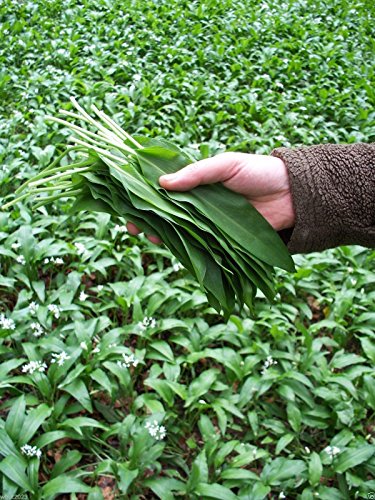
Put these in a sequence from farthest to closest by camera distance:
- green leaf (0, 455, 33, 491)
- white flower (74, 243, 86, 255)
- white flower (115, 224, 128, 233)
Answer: white flower (115, 224, 128, 233) → white flower (74, 243, 86, 255) → green leaf (0, 455, 33, 491)

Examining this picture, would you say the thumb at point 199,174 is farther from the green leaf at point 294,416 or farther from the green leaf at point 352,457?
the green leaf at point 352,457

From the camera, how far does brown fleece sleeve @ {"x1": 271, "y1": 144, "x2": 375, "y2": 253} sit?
2057mm

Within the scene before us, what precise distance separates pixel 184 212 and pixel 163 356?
1.17 meters

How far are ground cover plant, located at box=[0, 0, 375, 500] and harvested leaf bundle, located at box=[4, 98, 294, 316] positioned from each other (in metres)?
0.90

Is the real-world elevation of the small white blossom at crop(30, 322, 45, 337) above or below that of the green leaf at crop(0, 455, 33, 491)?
above

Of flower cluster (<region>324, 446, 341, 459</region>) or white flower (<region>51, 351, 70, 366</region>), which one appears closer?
flower cluster (<region>324, 446, 341, 459</region>)

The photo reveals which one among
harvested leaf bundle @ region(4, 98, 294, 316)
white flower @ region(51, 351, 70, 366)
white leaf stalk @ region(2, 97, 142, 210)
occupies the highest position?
white leaf stalk @ region(2, 97, 142, 210)

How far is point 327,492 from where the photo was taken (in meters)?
2.43

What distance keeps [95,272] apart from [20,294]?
52 cm

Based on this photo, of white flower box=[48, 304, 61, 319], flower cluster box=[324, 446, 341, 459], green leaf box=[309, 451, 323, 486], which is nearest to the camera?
green leaf box=[309, 451, 323, 486]

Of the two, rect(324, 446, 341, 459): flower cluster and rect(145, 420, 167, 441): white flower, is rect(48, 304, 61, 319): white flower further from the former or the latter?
rect(324, 446, 341, 459): flower cluster

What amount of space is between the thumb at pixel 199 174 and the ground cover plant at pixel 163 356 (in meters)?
1.11

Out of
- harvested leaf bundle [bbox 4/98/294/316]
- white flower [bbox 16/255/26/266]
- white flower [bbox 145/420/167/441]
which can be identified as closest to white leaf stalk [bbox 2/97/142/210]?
harvested leaf bundle [bbox 4/98/294/316]

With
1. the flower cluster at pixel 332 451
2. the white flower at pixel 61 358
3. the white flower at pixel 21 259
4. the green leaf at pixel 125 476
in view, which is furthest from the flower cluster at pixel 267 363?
the white flower at pixel 21 259
